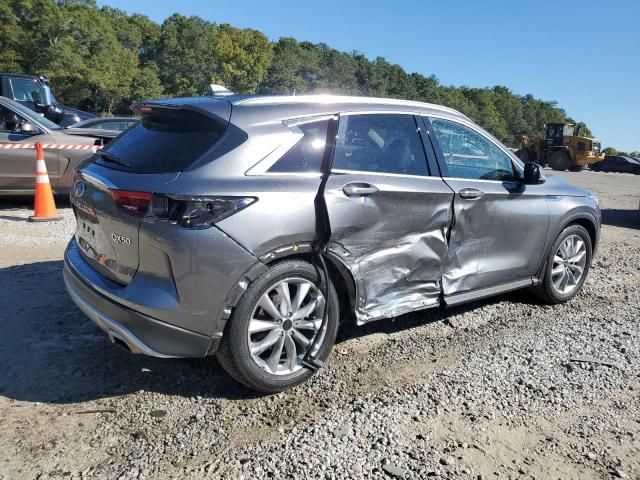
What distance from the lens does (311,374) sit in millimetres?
3291

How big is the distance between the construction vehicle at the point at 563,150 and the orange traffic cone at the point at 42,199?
30.0 m

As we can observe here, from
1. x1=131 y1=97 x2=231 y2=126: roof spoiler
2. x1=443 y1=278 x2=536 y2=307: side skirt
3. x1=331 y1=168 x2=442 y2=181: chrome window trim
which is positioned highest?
x1=131 y1=97 x2=231 y2=126: roof spoiler

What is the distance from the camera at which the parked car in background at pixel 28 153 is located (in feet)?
25.9

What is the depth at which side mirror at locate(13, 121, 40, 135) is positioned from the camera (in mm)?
7869

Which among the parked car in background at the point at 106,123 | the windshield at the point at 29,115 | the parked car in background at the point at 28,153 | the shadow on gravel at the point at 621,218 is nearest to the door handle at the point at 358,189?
the parked car in background at the point at 28,153

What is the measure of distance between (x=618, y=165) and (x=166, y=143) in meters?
40.4

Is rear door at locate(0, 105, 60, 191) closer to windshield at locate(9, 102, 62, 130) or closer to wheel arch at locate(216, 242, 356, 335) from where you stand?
windshield at locate(9, 102, 62, 130)

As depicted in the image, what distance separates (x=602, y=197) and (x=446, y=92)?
114 metres

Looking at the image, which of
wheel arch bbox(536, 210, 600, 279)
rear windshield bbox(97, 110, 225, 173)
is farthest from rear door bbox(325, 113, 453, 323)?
wheel arch bbox(536, 210, 600, 279)

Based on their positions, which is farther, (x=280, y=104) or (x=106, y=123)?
(x=106, y=123)

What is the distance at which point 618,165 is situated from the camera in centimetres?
3684

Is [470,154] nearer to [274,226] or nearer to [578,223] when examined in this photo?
[578,223]

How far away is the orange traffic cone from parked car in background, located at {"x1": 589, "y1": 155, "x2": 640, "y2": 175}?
37483 mm

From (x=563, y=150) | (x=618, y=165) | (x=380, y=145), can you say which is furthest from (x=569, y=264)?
(x=618, y=165)
